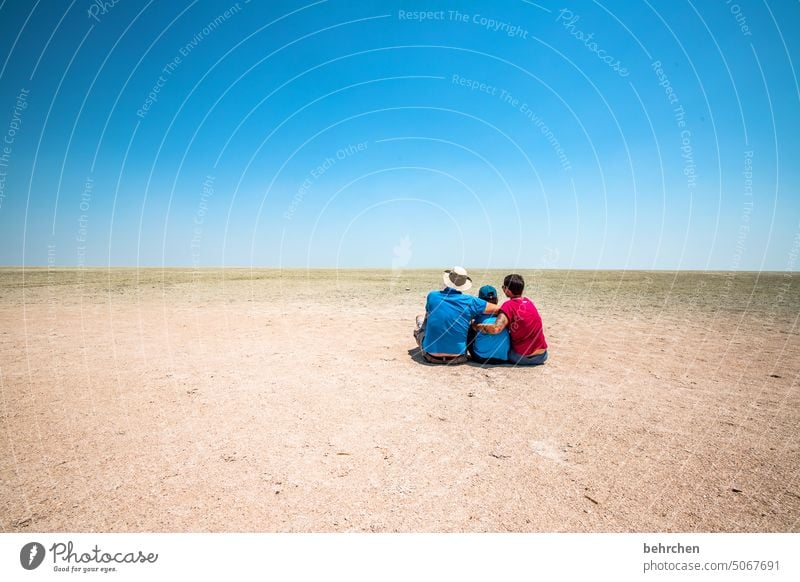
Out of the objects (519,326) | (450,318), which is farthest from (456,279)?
(519,326)

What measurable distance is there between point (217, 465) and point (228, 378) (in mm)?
3841

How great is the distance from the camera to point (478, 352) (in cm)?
866

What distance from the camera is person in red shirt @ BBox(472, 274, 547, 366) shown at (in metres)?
8.01

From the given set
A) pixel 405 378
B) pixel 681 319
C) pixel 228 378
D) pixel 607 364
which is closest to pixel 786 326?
pixel 681 319

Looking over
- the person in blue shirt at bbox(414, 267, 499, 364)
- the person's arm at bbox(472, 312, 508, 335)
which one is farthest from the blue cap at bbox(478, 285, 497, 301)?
the person's arm at bbox(472, 312, 508, 335)

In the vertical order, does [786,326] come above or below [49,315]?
above

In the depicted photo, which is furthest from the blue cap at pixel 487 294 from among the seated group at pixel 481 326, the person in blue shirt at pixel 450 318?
the person in blue shirt at pixel 450 318

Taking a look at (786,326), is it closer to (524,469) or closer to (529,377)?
(529,377)

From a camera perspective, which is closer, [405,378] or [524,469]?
[524,469]

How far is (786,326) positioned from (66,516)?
22.2 metres

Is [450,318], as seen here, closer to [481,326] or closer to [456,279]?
[481,326]

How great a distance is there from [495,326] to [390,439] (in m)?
3.89
